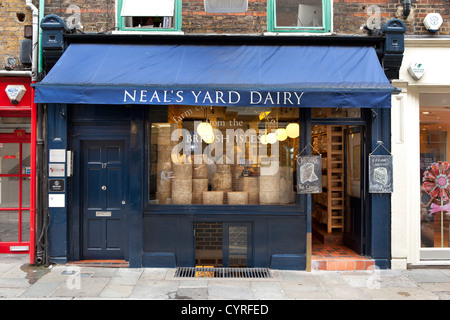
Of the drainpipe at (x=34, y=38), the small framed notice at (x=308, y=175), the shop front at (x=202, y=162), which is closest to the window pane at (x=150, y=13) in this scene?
the shop front at (x=202, y=162)

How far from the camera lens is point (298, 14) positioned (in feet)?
22.9

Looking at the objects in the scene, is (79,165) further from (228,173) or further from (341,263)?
(341,263)

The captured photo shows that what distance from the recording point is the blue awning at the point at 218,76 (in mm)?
5695

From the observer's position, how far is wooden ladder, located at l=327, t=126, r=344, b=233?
8.00 meters

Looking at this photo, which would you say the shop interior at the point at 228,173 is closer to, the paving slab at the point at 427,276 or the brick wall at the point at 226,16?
the paving slab at the point at 427,276

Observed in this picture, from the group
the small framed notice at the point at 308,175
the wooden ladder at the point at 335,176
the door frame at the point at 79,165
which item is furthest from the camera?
the wooden ladder at the point at 335,176

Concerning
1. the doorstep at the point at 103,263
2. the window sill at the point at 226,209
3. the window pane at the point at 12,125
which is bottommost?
the doorstep at the point at 103,263

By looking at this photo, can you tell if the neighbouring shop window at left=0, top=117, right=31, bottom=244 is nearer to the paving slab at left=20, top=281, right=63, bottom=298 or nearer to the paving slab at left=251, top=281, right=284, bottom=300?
the paving slab at left=20, top=281, right=63, bottom=298

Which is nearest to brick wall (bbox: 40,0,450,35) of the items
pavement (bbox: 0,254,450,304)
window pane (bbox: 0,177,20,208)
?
window pane (bbox: 0,177,20,208)

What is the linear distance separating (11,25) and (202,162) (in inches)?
181

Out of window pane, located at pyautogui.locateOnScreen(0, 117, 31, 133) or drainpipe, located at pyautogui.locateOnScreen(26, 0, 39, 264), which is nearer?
drainpipe, located at pyautogui.locateOnScreen(26, 0, 39, 264)

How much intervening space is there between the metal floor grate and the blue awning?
2.99 meters

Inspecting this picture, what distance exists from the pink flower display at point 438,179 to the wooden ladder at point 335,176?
1698 millimetres

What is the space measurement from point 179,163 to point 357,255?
393cm
